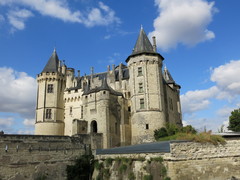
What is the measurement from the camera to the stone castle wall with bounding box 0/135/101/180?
689 inches

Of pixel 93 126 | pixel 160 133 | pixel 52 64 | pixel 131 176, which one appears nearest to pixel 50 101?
pixel 52 64

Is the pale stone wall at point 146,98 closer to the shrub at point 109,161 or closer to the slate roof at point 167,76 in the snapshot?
the shrub at point 109,161

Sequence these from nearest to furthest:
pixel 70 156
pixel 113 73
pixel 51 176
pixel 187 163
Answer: pixel 187 163
pixel 51 176
pixel 70 156
pixel 113 73

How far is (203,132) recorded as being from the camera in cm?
1492

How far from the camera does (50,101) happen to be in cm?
3584

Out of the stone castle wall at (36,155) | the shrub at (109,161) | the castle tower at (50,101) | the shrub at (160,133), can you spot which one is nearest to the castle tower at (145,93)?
the shrub at (160,133)

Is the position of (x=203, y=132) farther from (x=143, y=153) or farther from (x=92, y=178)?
(x=92, y=178)

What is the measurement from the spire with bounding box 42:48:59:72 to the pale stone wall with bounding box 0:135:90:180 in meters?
18.4

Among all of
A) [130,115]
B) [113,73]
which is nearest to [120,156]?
[130,115]

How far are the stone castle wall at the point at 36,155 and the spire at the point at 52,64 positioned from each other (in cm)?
1831

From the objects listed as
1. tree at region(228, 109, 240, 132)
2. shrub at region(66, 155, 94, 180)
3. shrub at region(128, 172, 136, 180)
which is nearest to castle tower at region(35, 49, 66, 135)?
shrub at region(66, 155, 94, 180)

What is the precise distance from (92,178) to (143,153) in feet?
22.8

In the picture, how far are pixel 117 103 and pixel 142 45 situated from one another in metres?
8.55

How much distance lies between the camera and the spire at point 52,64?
37.4 m
